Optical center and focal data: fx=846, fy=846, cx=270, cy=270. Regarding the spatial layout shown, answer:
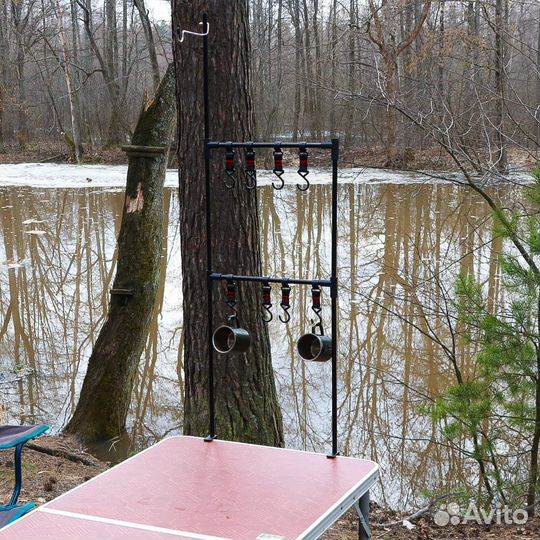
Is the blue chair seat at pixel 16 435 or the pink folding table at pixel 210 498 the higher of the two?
the pink folding table at pixel 210 498

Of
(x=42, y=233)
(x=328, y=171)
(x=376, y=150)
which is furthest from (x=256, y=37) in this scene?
(x=42, y=233)

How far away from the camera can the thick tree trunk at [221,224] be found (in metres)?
4.50

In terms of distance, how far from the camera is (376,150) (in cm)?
2583

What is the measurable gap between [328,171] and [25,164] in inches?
363

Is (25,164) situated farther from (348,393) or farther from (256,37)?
(348,393)

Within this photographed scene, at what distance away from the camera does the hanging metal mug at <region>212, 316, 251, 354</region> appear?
3.49 metres

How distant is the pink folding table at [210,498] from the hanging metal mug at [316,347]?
393 millimetres

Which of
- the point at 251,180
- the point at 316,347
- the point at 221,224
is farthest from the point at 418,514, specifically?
the point at 251,180

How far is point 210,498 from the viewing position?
8.71 ft

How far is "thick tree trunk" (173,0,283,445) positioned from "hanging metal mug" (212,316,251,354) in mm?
924

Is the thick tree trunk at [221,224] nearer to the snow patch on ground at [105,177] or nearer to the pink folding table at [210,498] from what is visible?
the pink folding table at [210,498]

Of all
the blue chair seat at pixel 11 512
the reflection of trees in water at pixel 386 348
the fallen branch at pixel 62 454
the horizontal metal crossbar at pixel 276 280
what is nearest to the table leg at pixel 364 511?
the horizontal metal crossbar at pixel 276 280

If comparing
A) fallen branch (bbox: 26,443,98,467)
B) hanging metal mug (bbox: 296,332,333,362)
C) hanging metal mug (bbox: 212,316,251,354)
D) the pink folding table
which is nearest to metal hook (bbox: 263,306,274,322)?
hanging metal mug (bbox: 212,316,251,354)
